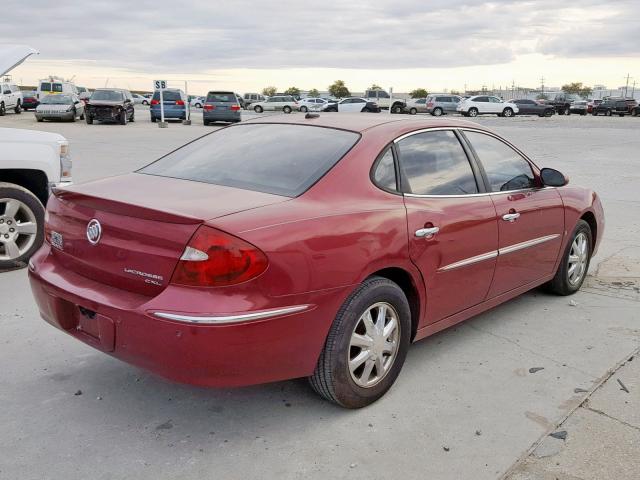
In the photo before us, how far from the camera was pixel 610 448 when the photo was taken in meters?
3.01

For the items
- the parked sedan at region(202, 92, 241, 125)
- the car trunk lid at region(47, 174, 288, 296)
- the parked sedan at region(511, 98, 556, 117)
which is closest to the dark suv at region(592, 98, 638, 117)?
the parked sedan at region(511, 98, 556, 117)

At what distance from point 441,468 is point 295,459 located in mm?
662

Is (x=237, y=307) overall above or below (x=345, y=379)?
above

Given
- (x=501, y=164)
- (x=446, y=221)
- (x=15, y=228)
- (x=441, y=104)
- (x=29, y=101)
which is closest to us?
(x=446, y=221)

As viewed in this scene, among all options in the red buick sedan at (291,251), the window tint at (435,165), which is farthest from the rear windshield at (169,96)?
the window tint at (435,165)

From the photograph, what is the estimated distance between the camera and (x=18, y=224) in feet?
19.0

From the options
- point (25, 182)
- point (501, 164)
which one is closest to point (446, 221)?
point (501, 164)

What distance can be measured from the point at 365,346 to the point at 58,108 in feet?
96.9

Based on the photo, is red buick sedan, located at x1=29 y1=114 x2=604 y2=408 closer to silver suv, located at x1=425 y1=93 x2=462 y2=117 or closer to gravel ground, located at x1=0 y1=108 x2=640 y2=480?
gravel ground, located at x1=0 y1=108 x2=640 y2=480

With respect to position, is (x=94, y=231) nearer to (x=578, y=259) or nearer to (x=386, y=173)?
(x=386, y=173)

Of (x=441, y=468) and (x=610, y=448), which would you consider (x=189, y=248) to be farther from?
(x=610, y=448)

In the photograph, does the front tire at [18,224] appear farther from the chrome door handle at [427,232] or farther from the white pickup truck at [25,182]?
the chrome door handle at [427,232]

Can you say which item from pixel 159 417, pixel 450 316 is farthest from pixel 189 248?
pixel 450 316

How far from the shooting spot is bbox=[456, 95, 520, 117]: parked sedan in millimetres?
44438
